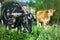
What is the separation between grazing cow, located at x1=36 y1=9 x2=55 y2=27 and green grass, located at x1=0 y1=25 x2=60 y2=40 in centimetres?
5

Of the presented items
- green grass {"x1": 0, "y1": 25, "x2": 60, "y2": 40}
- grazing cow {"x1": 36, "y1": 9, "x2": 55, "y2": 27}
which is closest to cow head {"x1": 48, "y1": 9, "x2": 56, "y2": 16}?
grazing cow {"x1": 36, "y1": 9, "x2": 55, "y2": 27}

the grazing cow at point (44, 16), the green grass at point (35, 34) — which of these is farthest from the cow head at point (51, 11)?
the green grass at point (35, 34)

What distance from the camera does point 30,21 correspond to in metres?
1.36

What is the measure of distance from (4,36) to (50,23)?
367 millimetres

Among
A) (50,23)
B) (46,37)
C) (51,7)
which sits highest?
(51,7)

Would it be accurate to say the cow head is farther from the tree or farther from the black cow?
the black cow

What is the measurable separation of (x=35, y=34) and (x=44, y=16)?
157mm

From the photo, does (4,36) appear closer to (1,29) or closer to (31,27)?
(1,29)

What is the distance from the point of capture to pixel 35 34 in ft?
4.40

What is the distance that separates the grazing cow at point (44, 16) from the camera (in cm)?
135

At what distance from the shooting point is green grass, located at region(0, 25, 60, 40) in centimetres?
133

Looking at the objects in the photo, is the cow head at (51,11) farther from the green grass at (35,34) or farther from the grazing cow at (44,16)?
the green grass at (35,34)

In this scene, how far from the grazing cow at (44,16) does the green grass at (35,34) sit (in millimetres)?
53

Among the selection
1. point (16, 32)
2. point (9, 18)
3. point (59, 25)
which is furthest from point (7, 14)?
point (59, 25)
